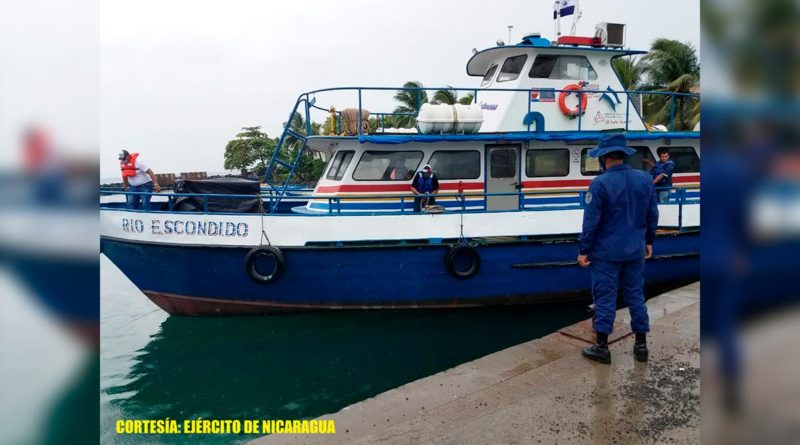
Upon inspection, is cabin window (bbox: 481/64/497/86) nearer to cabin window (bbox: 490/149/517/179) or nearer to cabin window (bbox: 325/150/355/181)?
cabin window (bbox: 490/149/517/179)

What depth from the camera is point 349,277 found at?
727 cm

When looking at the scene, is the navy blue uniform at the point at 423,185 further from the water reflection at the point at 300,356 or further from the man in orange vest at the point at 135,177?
the man in orange vest at the point at 135,177

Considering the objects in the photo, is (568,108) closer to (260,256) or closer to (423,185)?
(423,185)

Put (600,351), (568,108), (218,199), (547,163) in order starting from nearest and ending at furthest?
(600,351) < (218,199) < (547,163) < (568,108)

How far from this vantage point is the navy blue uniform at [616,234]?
13.0ft

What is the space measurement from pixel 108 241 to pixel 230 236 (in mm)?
2007

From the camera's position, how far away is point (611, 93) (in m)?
8.89

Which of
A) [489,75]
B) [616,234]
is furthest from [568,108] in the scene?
[616,234]

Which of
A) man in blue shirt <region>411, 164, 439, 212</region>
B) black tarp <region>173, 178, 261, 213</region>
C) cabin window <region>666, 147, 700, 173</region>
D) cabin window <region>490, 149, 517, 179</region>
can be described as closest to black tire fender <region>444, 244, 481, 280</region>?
man in blue shirt <region>411, 164, 439, 212</region>

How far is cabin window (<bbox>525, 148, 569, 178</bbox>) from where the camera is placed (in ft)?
27.4

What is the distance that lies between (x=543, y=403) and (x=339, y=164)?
577cm

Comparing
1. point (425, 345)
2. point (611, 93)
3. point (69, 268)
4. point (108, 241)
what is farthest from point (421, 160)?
point (69, 268)

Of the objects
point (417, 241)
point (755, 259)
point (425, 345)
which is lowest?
point (425, 345)

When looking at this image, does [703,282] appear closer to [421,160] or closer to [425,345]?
[425,345]
